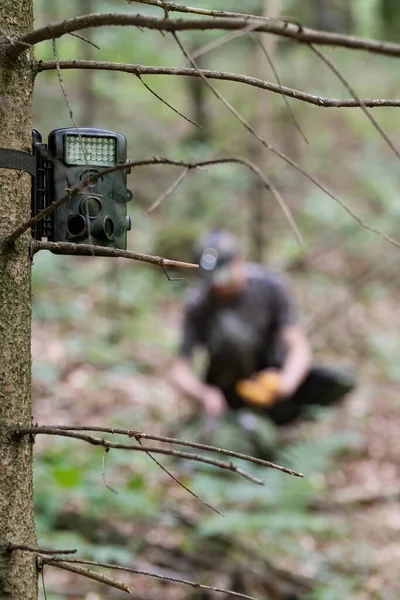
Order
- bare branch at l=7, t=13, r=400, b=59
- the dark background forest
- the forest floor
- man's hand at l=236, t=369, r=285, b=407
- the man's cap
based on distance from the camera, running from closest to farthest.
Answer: bare branch at l=7, t=13, r=400, b=59
the forest floor
the dark background forest
the man's cap
man's hand at l=236, t=369, r=285, b=407

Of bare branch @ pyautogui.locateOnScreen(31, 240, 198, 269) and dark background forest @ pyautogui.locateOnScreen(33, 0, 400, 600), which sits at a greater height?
dark background forest @ pyautogui.locateOnScreen(33, 0, 400, 600)

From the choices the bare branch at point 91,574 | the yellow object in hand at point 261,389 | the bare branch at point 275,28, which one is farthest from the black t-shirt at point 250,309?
the bare branch at point 275,28

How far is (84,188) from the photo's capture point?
162 cm

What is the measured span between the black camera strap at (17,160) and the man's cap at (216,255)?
3.78 metres

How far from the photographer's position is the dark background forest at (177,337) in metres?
4.04

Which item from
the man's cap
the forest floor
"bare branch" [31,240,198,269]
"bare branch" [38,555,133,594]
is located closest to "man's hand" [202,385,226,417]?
the forest floor

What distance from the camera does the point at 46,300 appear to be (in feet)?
27.7

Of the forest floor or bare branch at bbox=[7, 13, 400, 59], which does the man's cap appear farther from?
bare branch at bbox=[7, 13, 400, 59]

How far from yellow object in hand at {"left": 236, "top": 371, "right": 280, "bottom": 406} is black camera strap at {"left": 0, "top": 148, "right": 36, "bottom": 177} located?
4.37 meters

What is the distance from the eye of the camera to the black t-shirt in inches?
226

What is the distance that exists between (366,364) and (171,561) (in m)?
5.02

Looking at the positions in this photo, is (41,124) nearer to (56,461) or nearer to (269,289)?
(269,289)

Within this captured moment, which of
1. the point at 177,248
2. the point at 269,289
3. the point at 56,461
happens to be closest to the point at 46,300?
the point at 177,248

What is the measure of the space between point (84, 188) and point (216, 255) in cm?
377
